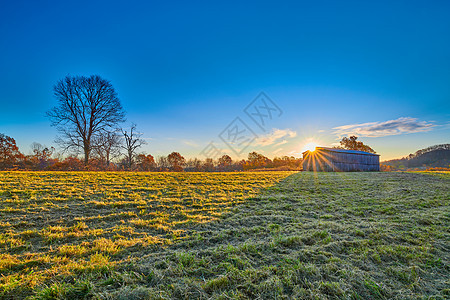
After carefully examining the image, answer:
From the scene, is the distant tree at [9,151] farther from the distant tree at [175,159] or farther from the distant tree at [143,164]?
the distant tree at [175,159]

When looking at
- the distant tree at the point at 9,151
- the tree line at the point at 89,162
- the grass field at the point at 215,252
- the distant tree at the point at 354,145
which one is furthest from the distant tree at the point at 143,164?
the distant tree at the point at 354,145

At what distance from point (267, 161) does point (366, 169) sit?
20.6 m

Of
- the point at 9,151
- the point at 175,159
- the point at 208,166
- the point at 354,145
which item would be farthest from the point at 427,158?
the point at 9,151

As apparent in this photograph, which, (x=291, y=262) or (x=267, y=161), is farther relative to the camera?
(x=267, y=161)

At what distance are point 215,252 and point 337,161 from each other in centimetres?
3418

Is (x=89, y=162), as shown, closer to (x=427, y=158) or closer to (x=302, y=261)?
(x=302, y=261)

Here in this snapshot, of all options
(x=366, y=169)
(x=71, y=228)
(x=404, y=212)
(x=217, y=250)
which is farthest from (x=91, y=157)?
(x=366, y=169)

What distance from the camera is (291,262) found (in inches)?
124

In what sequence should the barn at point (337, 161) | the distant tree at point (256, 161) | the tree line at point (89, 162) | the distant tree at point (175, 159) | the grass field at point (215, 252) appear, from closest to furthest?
the grass field at point (215, 252)
the tree line at point (89, 162)
the barn at point (337, 161)
the distant tree at point (175, 159)
the distant tree at point (256, 161)

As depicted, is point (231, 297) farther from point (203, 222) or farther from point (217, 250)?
point (203, 222)

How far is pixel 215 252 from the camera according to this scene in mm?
3418

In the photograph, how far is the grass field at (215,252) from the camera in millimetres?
2504

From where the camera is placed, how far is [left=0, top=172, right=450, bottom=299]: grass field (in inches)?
98.6

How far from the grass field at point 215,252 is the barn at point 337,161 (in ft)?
88.9
